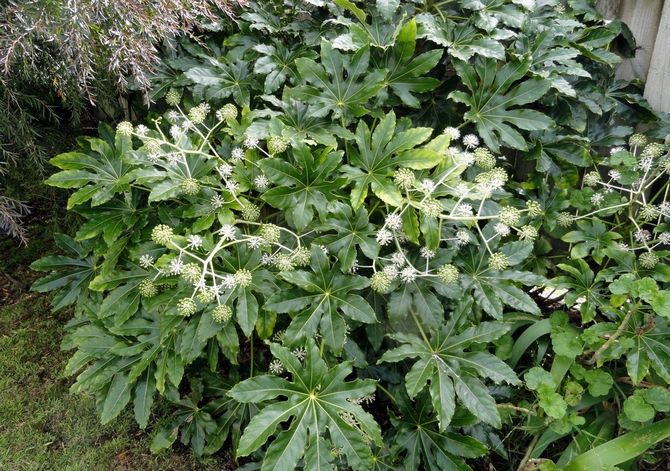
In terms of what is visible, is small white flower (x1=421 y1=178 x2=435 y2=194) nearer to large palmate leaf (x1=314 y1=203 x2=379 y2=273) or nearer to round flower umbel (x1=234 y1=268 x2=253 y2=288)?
large palmate leaf (x1=314 y1=203 x2=379 y2=273)

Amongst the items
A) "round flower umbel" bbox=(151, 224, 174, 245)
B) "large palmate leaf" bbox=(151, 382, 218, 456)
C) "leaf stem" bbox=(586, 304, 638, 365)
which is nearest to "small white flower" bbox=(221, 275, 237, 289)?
"round flower umbel" bbox=(151, 224, 174, 245)

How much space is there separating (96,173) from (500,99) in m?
1.63

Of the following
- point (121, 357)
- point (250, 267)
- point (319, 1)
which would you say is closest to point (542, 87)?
point (319, 1)

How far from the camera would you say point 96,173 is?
204cm

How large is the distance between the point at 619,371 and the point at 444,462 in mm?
827

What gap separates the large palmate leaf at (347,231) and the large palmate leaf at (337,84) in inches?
15.8

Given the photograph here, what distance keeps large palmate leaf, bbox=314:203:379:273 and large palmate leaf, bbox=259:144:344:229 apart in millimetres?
50

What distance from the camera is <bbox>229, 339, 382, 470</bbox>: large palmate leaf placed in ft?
5.14

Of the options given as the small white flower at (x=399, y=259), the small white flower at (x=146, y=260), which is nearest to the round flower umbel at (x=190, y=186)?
the small white flower at (x=146, y=260)

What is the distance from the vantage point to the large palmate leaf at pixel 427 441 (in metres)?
1.77

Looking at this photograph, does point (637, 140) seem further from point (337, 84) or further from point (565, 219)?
point (337, 84)

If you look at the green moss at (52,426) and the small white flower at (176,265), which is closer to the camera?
the small white flower at (176,265)

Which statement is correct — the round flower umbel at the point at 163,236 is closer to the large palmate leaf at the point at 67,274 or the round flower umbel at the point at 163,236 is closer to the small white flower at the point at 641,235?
the large palmate leaf at the point at 67,274

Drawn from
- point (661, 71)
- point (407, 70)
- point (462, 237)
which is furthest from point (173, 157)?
point (661, 71)
